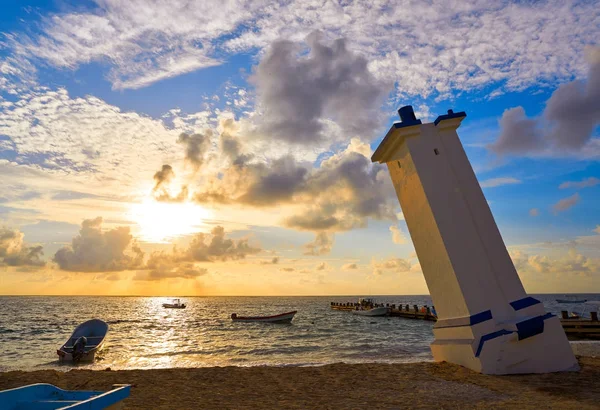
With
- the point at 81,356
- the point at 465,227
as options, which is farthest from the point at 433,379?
the point at 81,356

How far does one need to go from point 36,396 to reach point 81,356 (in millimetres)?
19482

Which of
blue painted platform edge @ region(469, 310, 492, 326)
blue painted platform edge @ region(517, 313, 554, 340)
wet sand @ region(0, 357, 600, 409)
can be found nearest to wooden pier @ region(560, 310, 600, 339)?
wet sand @ region(0, 357, 600, 409)

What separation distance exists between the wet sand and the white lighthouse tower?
542mm

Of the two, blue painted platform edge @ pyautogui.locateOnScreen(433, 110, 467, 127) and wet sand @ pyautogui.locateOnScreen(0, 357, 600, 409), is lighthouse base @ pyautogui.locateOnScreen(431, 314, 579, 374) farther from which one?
blue painted platform edge @ pyautogui.locateOnScreen(433, 110, 467, 127)

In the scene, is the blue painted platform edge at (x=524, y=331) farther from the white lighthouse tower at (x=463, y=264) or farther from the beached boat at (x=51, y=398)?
the beached boat at (x=51, y=398)

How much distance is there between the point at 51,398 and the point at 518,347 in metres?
9.94

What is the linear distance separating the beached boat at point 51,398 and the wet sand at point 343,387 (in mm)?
4233

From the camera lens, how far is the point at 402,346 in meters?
24.2

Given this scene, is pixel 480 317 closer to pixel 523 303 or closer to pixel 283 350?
pixel 523 303

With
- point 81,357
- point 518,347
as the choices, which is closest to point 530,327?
point 518,347

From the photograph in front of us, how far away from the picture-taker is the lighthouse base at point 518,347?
9.53 metres

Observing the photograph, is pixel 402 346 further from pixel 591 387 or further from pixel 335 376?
pixel 591 387

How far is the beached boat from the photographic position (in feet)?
12.3

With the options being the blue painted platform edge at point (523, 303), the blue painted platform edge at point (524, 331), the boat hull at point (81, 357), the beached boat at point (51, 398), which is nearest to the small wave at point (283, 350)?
the boat hull at point (81, 357)
